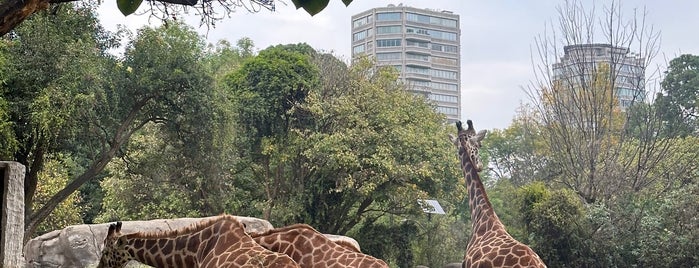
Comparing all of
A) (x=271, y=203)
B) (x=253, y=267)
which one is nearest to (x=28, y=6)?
(x=253, y=267)

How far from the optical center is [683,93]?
23844 mm

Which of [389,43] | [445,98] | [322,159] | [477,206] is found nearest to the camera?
[477,206]

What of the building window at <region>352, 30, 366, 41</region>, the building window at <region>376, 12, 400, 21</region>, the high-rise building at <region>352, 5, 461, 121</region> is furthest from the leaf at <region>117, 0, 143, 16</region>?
the building window at <region>376, 12, 400, 21</region>

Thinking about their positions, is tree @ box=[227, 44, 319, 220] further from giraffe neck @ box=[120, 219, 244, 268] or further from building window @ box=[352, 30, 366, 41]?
building window @ box=[352, 30, 366, 41]

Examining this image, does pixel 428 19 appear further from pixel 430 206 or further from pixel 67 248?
pixel 67 248

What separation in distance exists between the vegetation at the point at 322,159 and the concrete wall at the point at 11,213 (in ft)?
11.4

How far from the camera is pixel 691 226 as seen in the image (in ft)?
45.4

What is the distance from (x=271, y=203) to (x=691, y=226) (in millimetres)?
7757

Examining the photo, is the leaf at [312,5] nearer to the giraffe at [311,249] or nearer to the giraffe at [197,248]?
the giraffe at [197,248]

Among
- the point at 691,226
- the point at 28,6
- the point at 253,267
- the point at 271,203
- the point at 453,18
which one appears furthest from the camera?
the point at 453,18

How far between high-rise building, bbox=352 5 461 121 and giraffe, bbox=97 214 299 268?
38771mm

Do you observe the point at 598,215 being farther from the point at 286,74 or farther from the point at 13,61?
the point at 13,61

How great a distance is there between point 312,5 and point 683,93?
24869 millimetres

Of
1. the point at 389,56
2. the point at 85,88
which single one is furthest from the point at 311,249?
the point at 389,56
